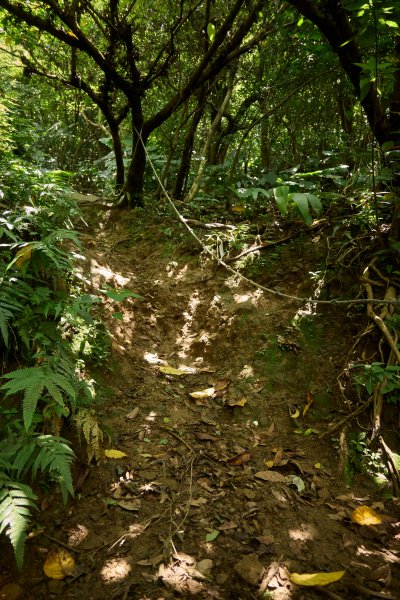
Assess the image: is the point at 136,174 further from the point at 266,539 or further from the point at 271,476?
the point at 266,539

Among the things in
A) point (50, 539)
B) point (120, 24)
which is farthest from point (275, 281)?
point (120, 24)

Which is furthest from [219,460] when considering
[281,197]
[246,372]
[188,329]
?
[281,197]

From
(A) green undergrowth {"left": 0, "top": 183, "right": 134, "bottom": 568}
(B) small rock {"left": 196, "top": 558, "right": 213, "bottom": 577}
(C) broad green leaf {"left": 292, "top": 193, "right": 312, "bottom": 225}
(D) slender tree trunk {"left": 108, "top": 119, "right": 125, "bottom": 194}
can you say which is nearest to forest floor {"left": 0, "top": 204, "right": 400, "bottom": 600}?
(B) small rock {"left": 196, "top": 558, "right": 213, "bottom": 577}

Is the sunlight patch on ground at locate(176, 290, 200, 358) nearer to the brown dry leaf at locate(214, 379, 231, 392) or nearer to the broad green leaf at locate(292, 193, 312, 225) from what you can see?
the brown dry leaf at locate(214, 379, 231, 392)

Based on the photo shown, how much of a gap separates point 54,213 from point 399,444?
322cm

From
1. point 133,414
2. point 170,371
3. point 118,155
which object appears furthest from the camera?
point 118,155

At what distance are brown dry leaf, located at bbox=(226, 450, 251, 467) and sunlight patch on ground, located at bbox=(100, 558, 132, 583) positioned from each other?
3.24 feet

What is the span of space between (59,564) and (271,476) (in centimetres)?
137

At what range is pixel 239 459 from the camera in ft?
8.93

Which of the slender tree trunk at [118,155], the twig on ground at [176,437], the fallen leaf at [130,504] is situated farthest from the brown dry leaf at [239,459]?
the slender tree trunk at [118,155]

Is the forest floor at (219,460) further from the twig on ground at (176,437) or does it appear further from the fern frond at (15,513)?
the fern frond at (15,513)

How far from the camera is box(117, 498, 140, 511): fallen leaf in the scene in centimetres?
228

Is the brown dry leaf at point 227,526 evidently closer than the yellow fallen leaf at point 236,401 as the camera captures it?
Yes

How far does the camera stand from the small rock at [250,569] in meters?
1.87
